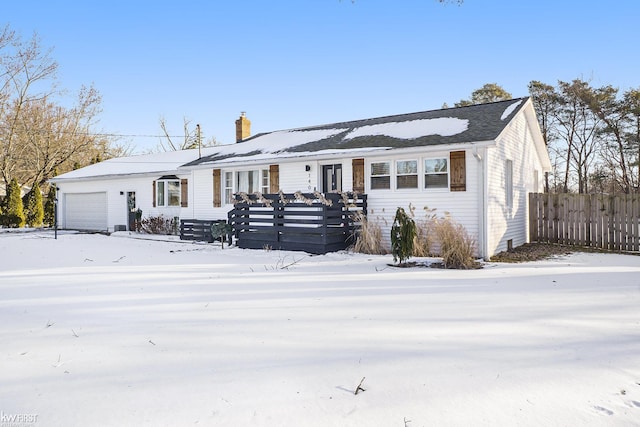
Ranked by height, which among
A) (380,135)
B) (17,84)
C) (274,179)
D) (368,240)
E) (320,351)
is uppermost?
(17,84)

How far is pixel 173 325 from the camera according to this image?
4.30 meters

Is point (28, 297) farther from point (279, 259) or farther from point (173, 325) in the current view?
point (279, 259)

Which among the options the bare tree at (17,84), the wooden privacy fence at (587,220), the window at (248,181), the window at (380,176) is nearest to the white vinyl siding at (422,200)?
the window at (380,176)

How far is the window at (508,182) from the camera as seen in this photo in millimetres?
12328

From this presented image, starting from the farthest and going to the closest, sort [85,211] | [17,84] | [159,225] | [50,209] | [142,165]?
[17,84], [50,209], [85,211], [142,165], [159,225]

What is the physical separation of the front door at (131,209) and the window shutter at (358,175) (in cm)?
1258

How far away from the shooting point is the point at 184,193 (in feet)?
59.4

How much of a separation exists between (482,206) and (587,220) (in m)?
3.92

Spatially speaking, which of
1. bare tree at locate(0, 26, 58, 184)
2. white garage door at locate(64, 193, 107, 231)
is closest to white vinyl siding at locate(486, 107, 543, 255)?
white garage door at locate(64, 193, 107, 231)

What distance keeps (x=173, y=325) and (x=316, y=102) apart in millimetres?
22622

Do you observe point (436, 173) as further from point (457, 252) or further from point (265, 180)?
point (265, 180)

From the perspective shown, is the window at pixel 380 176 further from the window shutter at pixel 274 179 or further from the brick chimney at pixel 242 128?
the brick chimney at pixel 242 128

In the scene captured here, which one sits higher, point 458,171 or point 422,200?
point 458,171

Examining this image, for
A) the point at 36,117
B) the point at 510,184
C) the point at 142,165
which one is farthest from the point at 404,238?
the point at 36,117
